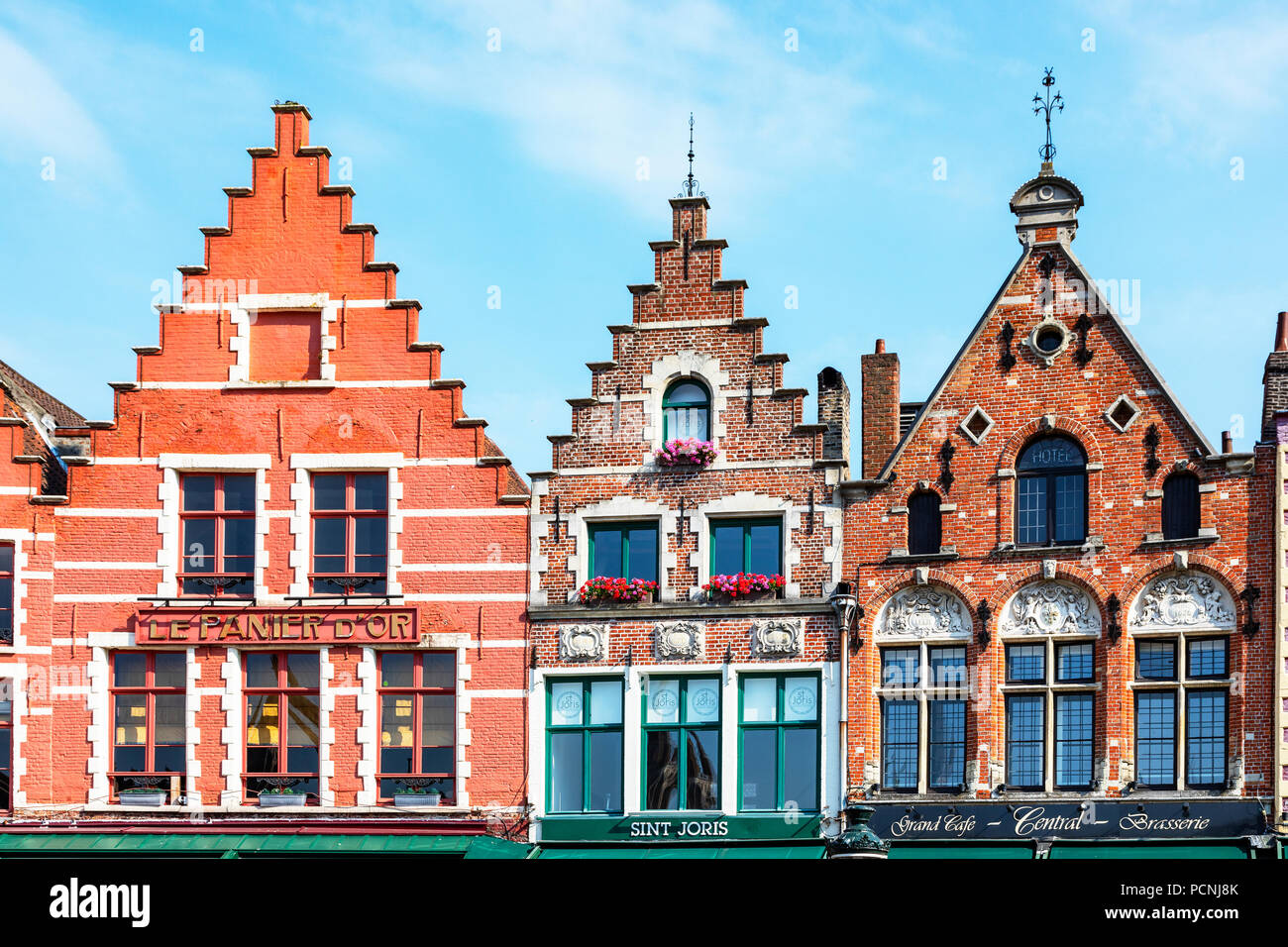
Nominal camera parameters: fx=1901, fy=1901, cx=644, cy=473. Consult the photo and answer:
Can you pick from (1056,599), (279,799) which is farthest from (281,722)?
(1056,599)

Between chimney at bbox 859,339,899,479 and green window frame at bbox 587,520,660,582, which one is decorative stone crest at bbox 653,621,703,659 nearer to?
green window frame at bbox 587,520,660,582

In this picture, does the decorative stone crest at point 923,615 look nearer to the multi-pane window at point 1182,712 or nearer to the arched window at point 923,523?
the arched window at point 923,523

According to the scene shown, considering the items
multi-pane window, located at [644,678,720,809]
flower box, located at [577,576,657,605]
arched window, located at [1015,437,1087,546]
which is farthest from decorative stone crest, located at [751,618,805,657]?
arched window, located at [1015,437,1087,546]

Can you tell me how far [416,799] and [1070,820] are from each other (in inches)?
344

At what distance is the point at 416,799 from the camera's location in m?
26.1

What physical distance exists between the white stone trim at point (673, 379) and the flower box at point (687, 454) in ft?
0.65

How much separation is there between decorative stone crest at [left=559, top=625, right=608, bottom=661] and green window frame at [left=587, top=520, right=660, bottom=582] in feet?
2.55

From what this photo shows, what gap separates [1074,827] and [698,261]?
926 centimetres

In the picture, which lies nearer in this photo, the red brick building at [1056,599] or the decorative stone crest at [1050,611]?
the red brick building at [1056,599]

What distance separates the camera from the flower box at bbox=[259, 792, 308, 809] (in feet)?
86.0

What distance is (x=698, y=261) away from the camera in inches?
1059

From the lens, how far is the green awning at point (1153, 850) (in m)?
23.4

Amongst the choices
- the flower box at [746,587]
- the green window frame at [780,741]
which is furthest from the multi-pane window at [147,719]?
the green window frame at [780,741]
